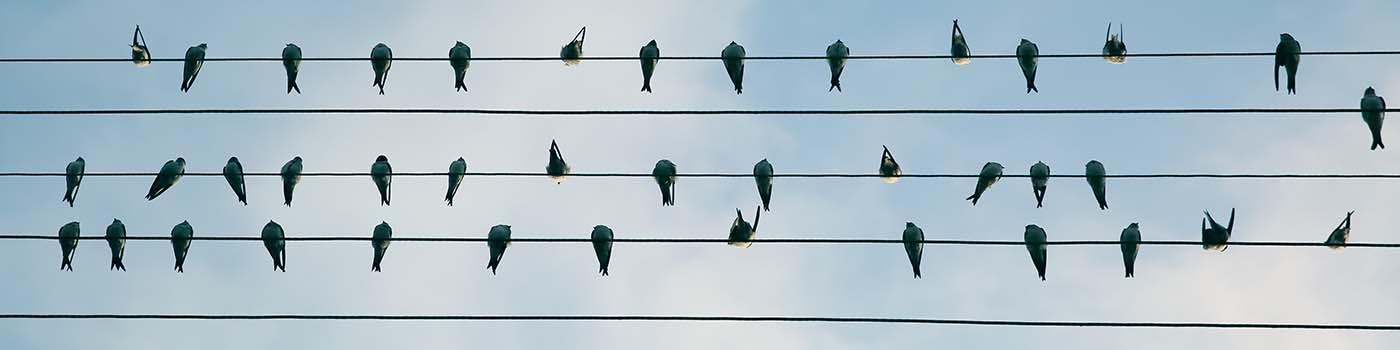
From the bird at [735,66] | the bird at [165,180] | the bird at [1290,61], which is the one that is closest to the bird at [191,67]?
the bird at [165,180]

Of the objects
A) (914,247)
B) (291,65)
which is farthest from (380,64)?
(914,247)

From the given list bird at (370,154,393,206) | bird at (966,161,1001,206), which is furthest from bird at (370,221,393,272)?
bird at (966,161,1001,206)

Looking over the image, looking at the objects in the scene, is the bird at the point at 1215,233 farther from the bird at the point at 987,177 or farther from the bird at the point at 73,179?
the bird at the point at 73,179

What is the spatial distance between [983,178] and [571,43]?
10.3ft

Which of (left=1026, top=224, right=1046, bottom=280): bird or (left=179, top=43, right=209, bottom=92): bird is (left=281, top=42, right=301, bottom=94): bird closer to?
(left=179, top=43, right=209, bottom=92): bird

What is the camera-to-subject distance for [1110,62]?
14.0m

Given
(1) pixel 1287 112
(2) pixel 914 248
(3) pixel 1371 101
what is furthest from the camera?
(2) pixel 914 248

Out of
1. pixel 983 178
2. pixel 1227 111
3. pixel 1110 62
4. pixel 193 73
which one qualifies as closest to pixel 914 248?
pixel 983 178

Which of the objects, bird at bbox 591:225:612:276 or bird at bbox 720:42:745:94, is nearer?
bird at bbox 591:225:612:276

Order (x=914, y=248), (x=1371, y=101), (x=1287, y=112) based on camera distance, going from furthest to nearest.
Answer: (x=914, y=248) → (x=1371, y=101) → (x=1287, y=112)

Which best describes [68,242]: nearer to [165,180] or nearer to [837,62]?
[165,180]

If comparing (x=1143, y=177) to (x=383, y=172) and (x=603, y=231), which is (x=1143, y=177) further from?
(x=383, y=172)

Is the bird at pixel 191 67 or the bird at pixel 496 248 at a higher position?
the bird at pixel 191 67

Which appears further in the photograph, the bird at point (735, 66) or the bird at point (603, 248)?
the bird at point (735, 66)
